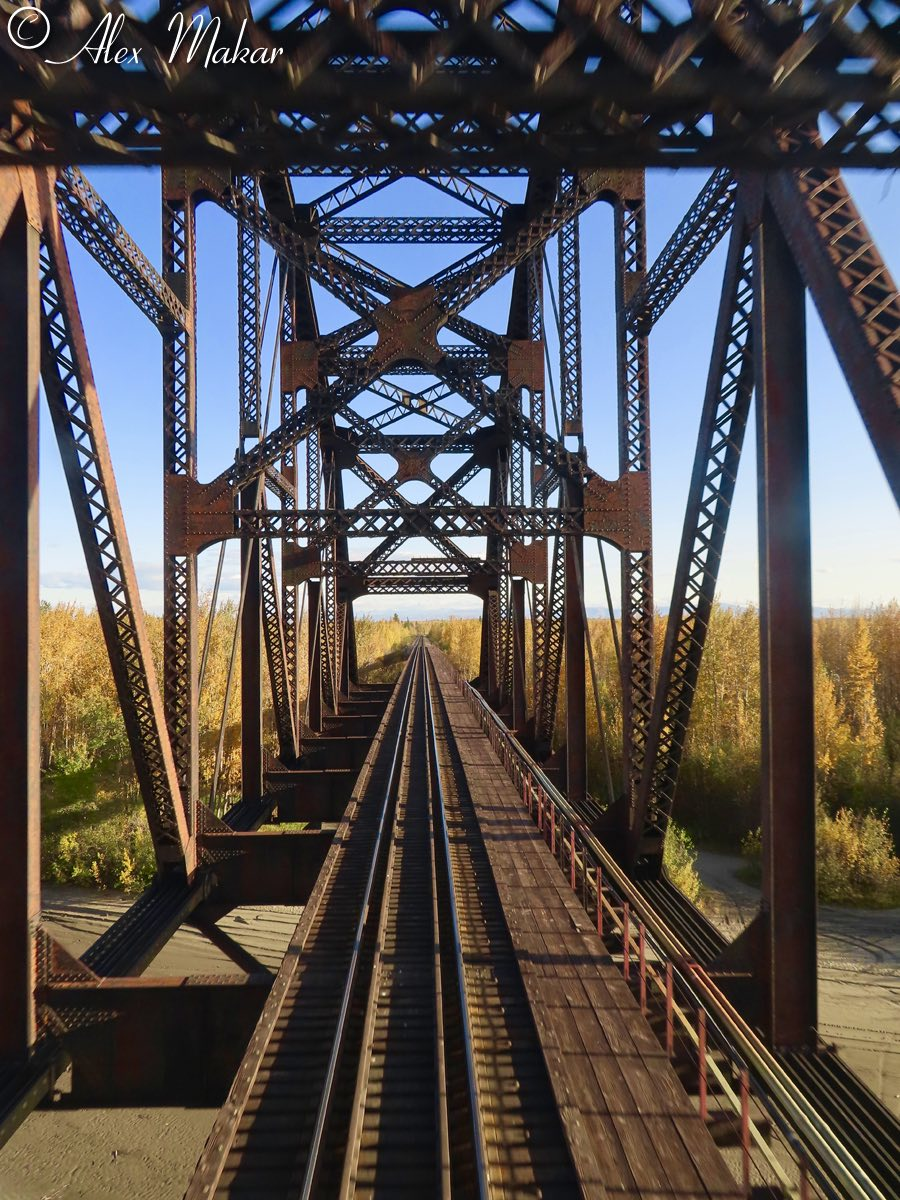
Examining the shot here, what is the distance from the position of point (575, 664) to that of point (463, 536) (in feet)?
9.94

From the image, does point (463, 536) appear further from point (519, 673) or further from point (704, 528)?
point (519, 673)

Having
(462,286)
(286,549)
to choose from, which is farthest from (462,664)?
(462,286)

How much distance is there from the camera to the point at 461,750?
14.8 meters

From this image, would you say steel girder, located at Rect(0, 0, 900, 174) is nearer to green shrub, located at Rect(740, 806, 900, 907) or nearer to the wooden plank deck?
the wooden plank deck

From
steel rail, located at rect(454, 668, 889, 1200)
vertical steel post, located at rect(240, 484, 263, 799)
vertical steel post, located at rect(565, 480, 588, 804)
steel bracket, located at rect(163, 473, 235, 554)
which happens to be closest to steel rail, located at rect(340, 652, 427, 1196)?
steel rail, located at rect(454, 668, 889, 1200)

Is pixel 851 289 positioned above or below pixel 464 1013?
above

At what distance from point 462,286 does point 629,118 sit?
311 inches

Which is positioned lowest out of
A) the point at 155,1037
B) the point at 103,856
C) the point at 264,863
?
the point at 103,856

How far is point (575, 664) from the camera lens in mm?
11398

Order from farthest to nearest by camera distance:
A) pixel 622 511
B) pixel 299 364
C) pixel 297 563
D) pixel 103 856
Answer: pixel 103 856 → pixel 299 364 → pixel 297 563 → pixel 622 511

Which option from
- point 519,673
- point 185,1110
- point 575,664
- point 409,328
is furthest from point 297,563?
point 185,1110

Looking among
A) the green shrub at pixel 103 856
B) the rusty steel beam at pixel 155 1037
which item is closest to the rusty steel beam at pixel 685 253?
the rusty steel beam at pixel 155 1037

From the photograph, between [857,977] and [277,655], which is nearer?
[277,655]

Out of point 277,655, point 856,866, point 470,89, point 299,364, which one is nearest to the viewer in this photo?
point 470,89
